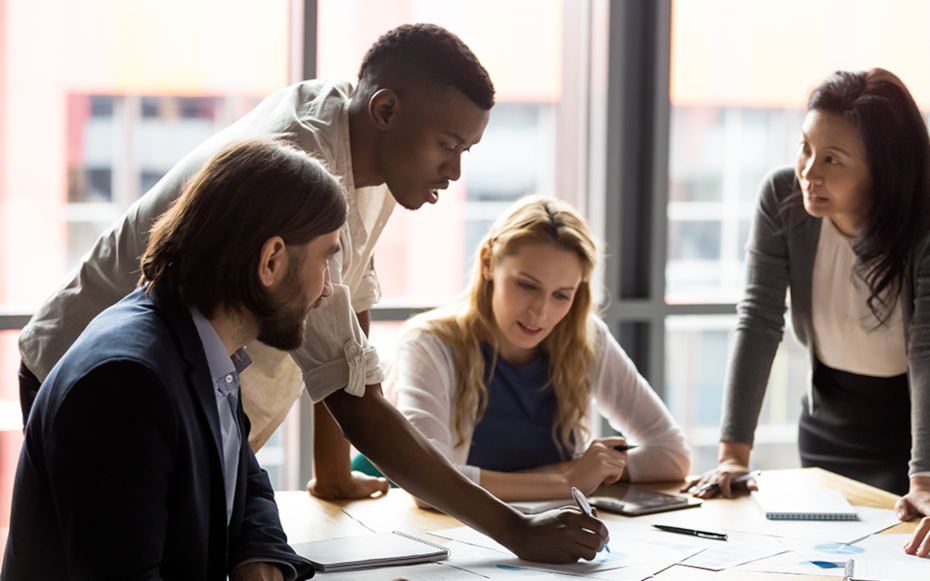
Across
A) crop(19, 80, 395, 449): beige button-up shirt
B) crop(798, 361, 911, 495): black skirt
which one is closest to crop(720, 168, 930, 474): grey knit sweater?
crop(798, 361, 911, 495): black skirt

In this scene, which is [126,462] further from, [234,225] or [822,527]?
[822,527]

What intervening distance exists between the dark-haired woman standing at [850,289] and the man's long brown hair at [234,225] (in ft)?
3.68

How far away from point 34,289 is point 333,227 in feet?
6.09

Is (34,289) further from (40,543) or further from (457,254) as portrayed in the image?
(40,543)

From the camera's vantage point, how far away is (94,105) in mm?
2734

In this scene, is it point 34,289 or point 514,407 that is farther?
point 34,289

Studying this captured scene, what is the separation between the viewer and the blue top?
209 centimetres

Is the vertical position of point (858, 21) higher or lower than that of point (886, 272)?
higher

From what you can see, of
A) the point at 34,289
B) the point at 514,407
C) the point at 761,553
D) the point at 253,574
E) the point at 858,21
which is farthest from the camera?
the point at 858,21

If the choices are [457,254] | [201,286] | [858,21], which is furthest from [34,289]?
[858,21]

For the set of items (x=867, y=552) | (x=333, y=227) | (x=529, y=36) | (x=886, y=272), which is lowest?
(x=867, y=552)

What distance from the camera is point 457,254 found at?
3107 millimetres

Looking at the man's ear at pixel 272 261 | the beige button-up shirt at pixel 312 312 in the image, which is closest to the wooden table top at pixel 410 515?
the beige button-up shirt at pixel 312 312

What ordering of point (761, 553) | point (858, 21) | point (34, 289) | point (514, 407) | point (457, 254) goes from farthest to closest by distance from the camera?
point (858, 21) → point (457, 254) → point (34, 289) → point (514, 407) → point (761, 553)
